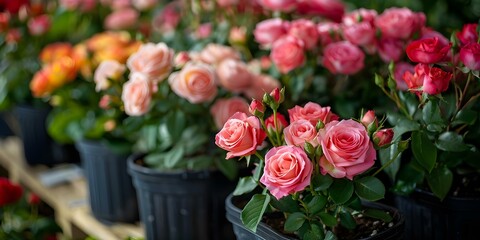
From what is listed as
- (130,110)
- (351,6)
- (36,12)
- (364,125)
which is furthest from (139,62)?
(36,12)

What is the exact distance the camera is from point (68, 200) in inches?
63.1

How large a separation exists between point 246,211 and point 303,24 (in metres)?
0.43

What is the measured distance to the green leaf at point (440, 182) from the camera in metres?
0.85

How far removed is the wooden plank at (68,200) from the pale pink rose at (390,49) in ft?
2.06

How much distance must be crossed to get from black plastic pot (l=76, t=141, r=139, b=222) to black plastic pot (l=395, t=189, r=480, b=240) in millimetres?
636

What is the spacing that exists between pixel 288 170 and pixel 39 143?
126 cm

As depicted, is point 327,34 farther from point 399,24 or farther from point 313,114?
point 313,114

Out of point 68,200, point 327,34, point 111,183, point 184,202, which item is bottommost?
point 68,200

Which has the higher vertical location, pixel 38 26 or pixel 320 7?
pixel 320 7

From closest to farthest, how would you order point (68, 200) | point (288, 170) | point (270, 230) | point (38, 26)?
point (288, 170) < point (270, 230) < point (68, 200) < point (38, 26)

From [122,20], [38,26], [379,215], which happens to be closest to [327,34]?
[379,215]

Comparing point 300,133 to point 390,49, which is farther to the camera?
point 390,49

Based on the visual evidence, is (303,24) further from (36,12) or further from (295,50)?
(36,12)

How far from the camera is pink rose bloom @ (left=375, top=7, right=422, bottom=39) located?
993 millimetres
